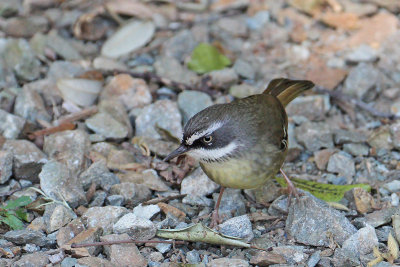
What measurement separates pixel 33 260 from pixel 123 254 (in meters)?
0.68

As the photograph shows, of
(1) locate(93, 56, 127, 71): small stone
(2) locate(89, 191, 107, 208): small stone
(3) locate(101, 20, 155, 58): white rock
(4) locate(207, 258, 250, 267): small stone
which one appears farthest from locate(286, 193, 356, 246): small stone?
(3) locate(101, 20, 155, 58): white rock

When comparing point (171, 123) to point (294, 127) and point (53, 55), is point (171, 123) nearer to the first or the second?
point (294, 127)

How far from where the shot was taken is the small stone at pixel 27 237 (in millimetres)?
4723

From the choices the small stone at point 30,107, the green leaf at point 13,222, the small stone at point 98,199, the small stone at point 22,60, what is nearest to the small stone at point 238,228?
the small stone at point 98,199

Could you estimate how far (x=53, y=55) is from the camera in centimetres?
746

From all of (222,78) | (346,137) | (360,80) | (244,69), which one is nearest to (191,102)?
(222,78)

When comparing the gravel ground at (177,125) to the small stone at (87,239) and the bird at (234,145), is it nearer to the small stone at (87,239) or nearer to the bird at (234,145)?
the small stone at (87,239)

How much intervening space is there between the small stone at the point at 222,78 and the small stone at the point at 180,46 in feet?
2.25

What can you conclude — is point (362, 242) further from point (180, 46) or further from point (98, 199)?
point (180, 46)

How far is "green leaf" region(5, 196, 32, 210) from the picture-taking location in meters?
4.96

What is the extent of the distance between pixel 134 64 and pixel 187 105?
3.92 ft

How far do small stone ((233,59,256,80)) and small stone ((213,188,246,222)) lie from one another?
2059 millimetres

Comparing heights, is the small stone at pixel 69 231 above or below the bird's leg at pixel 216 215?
above

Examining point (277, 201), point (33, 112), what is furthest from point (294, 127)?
point (33, 112)
